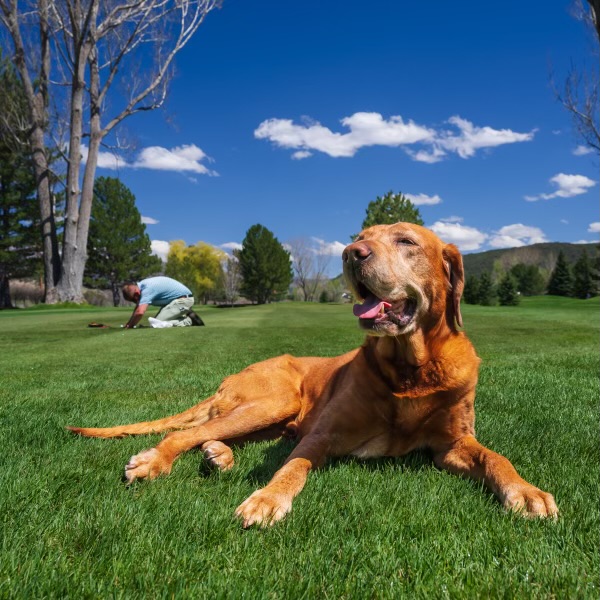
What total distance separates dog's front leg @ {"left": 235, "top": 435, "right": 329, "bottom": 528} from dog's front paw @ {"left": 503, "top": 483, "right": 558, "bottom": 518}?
960 millimetres

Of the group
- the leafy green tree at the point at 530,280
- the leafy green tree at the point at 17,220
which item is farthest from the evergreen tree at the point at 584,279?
the leafy green tree at the point at 17,220

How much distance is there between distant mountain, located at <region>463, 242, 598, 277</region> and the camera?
345ft

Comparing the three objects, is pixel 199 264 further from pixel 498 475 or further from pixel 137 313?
pixel 498 475

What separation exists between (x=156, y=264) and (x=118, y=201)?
31.3 feet

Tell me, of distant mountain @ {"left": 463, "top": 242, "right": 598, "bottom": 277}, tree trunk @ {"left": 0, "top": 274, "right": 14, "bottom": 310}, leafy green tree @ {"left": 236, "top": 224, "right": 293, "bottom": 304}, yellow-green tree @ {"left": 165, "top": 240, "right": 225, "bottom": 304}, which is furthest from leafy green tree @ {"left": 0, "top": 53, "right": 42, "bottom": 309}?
distant mountain @ {"left": 463, "top": 242, "right": 598, "bottom": 277}

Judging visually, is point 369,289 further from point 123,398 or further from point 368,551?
point 123,398

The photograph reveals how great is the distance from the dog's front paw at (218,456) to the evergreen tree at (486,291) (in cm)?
5278

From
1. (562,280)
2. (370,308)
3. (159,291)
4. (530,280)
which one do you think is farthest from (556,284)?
(370,308)

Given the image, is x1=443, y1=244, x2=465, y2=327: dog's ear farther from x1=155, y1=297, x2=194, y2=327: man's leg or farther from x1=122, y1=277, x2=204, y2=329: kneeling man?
x1=155, y1=297, x2=194, y2=327: man's leg

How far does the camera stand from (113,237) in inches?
2212

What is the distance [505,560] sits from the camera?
1614mm

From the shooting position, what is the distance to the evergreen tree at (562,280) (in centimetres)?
6126

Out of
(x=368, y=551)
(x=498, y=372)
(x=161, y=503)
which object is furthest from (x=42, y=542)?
(x=498, y=372)

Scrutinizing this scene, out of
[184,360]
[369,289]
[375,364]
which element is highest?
[369,289]
